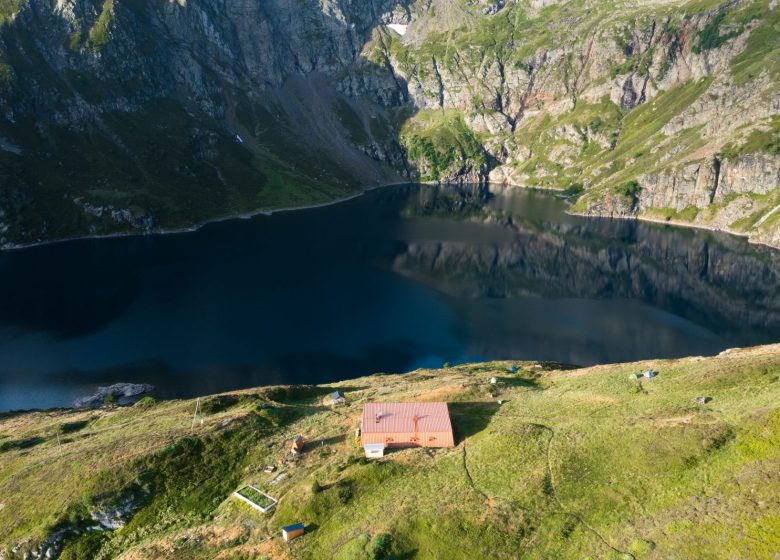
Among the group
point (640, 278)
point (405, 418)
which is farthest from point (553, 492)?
point (640, 278)

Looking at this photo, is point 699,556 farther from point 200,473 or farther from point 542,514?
point 200,473

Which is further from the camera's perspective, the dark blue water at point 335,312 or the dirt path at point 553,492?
the dark blue water at point 335,312

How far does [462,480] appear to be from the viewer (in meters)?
41.7

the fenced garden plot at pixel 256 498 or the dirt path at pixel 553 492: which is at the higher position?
the dirt path at pixel 553 492

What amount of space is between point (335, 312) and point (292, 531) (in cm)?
10061

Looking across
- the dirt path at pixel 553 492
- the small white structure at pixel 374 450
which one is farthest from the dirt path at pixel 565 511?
the small white structure at pixel 374 450

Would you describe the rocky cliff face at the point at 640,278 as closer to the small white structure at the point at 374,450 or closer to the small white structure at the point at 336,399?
the small white structure at the point at 336,399

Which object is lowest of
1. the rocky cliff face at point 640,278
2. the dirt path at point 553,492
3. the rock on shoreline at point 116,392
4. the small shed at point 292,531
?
the rocky cliff face at point 640,278

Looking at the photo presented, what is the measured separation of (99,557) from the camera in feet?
133

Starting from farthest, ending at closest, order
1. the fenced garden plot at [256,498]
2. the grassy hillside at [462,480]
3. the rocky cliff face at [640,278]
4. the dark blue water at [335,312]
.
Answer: the rocky cliff face at [640,278], the dark blue water at [335,312], the fenced garden plot at [256,498], the grassy hillside at [462,480]

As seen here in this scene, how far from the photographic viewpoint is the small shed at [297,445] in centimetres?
4992

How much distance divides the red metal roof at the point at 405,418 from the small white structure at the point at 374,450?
1.47 m

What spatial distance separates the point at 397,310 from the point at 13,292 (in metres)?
110

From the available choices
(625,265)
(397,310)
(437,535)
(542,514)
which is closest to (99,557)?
(437,535)
